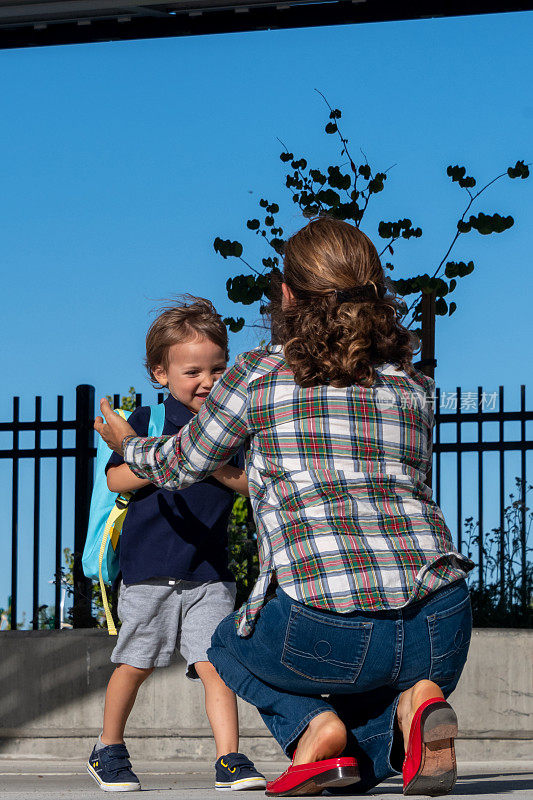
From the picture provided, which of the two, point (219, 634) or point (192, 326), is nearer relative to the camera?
point (219, 634)

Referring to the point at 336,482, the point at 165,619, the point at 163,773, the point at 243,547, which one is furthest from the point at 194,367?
the point at 243,547

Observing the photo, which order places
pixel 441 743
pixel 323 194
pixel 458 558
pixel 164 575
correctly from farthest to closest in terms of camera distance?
pixel 323 194 → pixel 164 575 → pixel 458 558 → pixel 441 743

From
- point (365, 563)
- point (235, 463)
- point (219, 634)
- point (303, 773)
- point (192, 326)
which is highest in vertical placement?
point (192, 326)

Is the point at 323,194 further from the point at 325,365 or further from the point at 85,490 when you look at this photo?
the point at 325,365

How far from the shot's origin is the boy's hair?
3.77 m

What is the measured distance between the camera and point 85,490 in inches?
274

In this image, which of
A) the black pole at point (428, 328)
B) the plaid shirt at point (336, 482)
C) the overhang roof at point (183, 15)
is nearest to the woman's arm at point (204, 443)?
the plaid shirt at point (336, 482)

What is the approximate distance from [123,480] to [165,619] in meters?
0.54

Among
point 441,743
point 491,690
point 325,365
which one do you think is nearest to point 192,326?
point 325,365

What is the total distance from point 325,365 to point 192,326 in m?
1.34

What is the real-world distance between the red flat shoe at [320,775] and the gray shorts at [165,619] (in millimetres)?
1170

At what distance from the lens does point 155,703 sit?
5.90 metres

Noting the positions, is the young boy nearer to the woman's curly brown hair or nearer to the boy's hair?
the boy's hair

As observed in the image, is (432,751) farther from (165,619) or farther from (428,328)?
(428,328)
